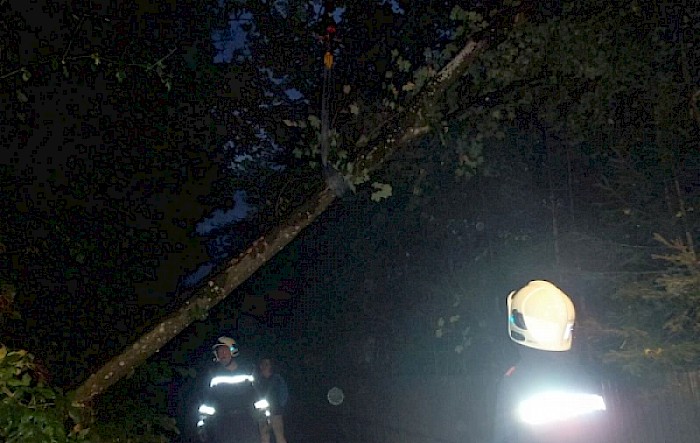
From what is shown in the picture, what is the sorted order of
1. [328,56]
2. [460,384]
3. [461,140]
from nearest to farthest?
1. [328,56]
2. [461,140]
3. [460,384]

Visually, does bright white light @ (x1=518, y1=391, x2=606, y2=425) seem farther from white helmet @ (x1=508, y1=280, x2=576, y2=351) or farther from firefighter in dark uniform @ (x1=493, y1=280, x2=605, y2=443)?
white helmet @ (x1=508, y1=280, x2=576, y2=351)

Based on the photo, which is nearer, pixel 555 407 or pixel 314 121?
pixel 555 407

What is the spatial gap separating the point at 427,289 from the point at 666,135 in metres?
7.64

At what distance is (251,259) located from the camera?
5289mm

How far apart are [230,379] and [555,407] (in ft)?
13.6

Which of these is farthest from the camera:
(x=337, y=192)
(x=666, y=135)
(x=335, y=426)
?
(x=335, y=426)

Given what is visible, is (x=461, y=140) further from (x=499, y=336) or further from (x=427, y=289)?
(x=427, y=289)

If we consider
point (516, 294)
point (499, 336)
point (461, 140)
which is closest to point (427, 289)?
point (499, 336)

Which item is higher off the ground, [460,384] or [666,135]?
[666,135]

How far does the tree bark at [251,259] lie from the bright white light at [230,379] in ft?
4.61

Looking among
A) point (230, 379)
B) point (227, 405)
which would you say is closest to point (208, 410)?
point (227, 405)

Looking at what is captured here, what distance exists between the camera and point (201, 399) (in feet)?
21.2

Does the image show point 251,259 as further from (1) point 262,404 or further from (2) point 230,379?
(1) point 262,404

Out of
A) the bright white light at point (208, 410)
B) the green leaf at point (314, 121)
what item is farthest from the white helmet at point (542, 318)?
the bright white light at point (208, 410)
